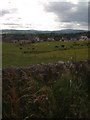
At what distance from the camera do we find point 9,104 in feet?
22.1

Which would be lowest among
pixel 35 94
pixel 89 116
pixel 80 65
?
pixel 89 116

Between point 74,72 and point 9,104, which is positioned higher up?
point 74,72

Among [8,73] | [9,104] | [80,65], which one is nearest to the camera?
[9,104]

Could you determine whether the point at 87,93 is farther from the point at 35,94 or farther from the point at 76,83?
the point at 35,94

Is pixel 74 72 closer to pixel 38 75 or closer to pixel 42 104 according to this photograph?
pixel 38 75

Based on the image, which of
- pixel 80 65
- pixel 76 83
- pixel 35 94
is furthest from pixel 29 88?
pixel 80 65

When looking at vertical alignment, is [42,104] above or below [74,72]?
below

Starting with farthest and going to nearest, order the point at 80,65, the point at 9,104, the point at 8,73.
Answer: the point at 80,65, the point at 8,73, the point at 9,104

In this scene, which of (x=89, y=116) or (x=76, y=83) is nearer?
(x=89, y=116)

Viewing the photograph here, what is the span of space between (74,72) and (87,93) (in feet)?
2.36

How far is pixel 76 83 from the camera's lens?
7324mm

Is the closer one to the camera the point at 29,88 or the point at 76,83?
the point at 29,88

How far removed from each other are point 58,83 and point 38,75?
562mm

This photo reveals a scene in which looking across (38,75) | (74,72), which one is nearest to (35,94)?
(38,75)
